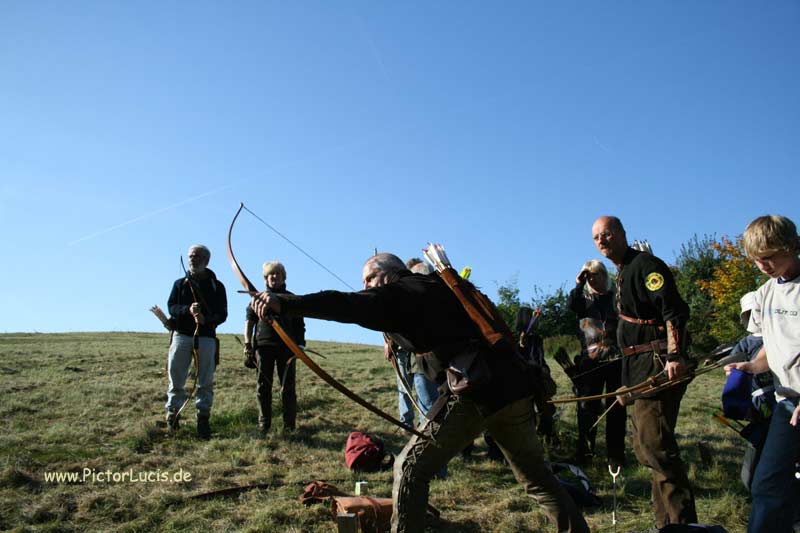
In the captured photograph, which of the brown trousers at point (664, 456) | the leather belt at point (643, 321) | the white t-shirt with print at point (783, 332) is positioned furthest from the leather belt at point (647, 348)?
the white t-shirt with print at point (783, 332)

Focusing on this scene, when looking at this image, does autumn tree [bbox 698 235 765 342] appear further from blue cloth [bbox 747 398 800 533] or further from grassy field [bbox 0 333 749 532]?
blue cloth [bbox 747 398 800 533]

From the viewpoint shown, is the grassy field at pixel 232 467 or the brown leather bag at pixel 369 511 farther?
the grassy field at pixel 232 467

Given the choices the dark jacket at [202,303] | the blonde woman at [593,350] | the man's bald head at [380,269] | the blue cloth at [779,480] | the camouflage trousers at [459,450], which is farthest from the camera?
the dark jacket at [202,303]

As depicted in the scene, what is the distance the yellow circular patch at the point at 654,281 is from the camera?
426 centimetres

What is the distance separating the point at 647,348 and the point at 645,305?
320 millimetres

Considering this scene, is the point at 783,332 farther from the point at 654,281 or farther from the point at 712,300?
the point at 712,300

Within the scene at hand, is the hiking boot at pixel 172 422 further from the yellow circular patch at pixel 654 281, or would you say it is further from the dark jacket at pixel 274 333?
the yellow circular patch at pixel 654 281

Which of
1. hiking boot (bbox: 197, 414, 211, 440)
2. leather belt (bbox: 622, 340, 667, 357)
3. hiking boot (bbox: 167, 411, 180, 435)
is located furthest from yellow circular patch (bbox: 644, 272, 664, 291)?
hiking boot (bbox: 167, 411, 180, 435)

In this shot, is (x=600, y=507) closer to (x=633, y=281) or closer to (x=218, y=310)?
(x=633, y=281)

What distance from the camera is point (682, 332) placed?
167 inches

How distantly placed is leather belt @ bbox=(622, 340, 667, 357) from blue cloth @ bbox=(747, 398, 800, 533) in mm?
1169

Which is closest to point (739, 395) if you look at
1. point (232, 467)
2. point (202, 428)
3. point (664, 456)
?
point (664, 456)

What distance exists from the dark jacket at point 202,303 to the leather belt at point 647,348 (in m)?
5.00

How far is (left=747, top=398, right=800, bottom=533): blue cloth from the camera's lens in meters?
3.12
